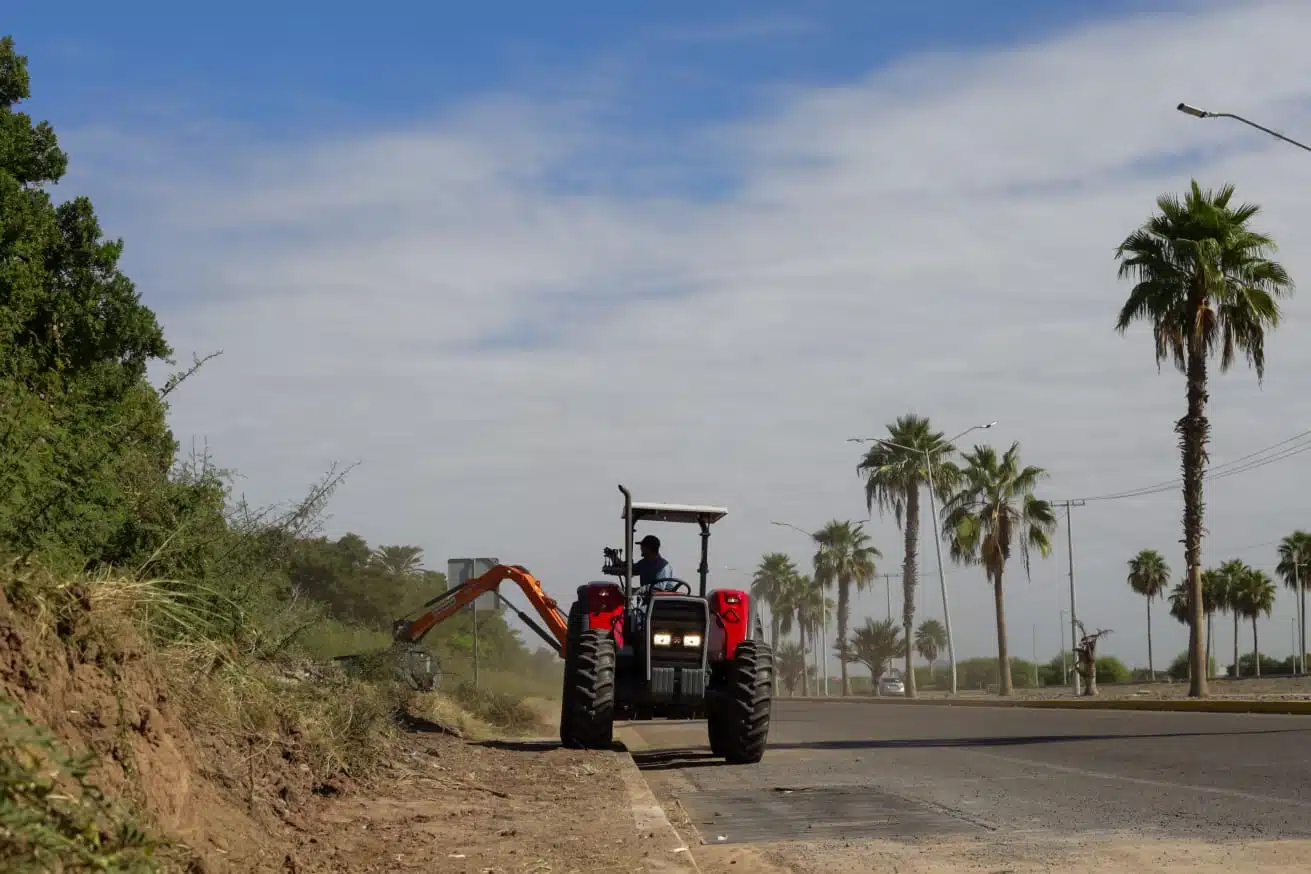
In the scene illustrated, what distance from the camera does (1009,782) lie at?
1345 cm

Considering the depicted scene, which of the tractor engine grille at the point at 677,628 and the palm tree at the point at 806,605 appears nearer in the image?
the tractor engine grille at the point at 677,628

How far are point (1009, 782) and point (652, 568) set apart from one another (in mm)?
5278

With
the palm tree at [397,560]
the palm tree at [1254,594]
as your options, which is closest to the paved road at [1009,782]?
the palm tree at [397,560]

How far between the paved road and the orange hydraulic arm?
89.4 inches

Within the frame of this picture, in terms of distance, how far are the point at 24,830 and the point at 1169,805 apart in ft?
29.7

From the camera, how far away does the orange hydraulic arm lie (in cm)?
2214

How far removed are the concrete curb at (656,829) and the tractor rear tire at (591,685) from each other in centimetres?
146

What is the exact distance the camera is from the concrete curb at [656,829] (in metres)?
8.05

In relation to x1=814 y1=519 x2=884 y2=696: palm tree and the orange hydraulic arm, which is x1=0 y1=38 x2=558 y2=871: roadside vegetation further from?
x1=814 y1=519 x2=884 y2=696: palm tree

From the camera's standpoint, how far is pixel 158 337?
1011 inches

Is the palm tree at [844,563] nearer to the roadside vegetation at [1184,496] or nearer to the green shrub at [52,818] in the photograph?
the roadside vegetation at [1184,496]

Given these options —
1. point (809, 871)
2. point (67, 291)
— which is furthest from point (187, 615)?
point (67, 291)

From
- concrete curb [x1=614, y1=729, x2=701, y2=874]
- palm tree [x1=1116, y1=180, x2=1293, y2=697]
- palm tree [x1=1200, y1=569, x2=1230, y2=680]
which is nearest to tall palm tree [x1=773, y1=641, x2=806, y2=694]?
palm tree [x1=1200, y1=569, x2=1230, y2=680]

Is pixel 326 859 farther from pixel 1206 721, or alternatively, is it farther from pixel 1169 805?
pixel 1206 721
